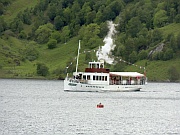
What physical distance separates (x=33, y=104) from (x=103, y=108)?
53.6ft

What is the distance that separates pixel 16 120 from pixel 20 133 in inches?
597

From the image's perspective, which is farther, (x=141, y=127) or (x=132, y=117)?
(x=132, y=117)

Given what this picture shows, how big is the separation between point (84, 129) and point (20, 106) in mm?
39286

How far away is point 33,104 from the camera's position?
152500 millimetres

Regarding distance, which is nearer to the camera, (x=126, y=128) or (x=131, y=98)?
(x=126, y=128)

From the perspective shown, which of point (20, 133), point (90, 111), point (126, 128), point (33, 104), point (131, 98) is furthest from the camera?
point (131, 98)

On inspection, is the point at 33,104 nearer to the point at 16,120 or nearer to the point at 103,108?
the point at 103,108

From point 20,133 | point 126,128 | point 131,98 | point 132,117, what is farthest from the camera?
point 131,98

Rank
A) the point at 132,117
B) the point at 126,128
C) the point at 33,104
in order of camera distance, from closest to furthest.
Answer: the point at 126,128
the point at 132,117
the point at 33,104

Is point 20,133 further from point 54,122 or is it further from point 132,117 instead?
point 132,117

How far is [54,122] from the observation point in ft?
382

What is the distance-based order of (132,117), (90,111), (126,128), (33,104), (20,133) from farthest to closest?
(33,104)
(90,111)
(132,117)
(126,128)
(20,133)

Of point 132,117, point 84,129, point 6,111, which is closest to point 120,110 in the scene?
point 132,117

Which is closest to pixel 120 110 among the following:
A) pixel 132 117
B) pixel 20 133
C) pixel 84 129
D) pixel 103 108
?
pixel 103 108
